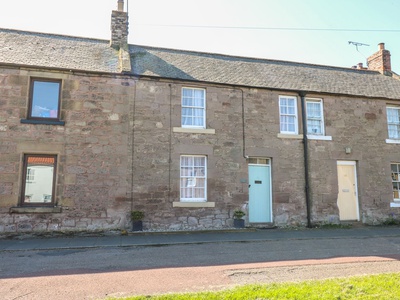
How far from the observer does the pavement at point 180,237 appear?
9.05m

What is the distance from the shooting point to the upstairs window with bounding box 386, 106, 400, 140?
1471 centimetres

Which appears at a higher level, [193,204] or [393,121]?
[393,121]

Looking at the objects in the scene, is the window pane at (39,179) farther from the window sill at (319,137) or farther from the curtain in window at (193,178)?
the window sill at (319,137)

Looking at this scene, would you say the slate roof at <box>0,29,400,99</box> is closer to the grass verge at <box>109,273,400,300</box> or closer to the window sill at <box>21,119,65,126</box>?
the window sill at <box>21,119,65,126</box>

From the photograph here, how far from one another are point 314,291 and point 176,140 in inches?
310

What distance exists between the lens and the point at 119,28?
14.2 meters

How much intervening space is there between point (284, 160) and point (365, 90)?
5.83 meters

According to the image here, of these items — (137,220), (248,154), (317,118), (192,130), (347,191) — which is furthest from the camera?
(317,118)

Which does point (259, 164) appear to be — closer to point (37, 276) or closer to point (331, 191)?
point (331, 191)

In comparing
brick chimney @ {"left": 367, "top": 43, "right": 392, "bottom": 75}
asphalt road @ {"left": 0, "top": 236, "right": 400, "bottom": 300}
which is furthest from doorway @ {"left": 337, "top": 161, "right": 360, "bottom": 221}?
brick chimney @ {"left": 367, "top": 43, "right": 392, "bottom": 75}

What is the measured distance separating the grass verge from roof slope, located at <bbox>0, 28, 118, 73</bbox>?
9.21m

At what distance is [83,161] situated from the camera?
11.0 metres

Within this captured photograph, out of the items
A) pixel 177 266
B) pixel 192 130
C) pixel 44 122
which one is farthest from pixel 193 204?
pixel 44 122

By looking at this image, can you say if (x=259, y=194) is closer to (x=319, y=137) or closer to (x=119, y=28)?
(x=319, y=137)
